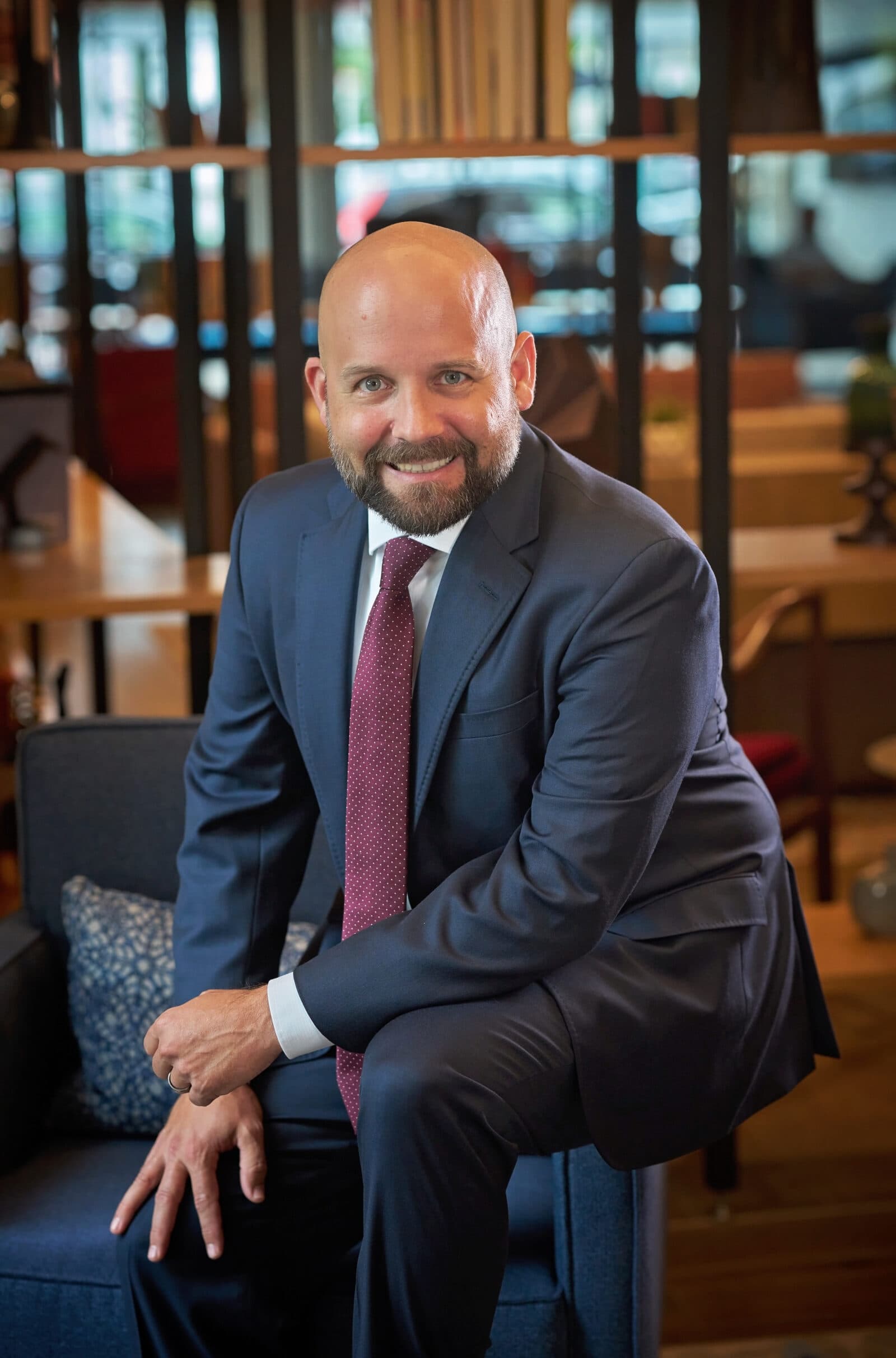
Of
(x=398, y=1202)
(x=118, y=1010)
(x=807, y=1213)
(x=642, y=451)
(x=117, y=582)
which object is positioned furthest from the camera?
(x=642, y=451)

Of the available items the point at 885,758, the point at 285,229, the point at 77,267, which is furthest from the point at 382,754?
the point at 77,267

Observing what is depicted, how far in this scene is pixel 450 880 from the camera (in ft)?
5.11

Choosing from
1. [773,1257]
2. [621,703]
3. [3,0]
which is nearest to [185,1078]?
[621,703]

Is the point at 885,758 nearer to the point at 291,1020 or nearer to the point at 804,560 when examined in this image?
the point at 804,560

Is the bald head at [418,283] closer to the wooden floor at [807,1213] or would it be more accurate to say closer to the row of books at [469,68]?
the row of books at [469,68]

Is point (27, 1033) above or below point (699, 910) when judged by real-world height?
below

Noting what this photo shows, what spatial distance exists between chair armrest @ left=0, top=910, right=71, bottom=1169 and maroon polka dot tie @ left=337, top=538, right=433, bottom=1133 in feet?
1.71

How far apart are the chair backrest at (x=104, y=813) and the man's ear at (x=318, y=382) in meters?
0.68

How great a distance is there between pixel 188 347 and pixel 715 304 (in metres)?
0.93

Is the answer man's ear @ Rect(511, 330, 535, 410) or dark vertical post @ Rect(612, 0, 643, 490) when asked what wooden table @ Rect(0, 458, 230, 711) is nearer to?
dark vertical post @ Rect(612, 0, 643, 490)

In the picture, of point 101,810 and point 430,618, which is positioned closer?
point 430,618

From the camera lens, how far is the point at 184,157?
2.32 m

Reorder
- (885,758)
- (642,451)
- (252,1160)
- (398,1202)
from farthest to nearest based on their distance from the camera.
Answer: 1. (885,758)
2. (642,451)
3. (252,1160)
4. (398,1202)

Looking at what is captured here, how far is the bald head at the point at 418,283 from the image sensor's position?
1.49 metres
